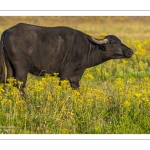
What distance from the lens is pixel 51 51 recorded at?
12422 millimetres

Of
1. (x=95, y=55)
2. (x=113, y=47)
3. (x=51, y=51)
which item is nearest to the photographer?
(x=51, y=51)

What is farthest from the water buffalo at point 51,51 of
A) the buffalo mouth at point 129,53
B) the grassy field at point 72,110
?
the grassy field at point 72,110

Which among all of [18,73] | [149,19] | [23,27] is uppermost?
[149,19]

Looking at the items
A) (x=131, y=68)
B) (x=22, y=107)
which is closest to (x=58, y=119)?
(x=22, y=107)

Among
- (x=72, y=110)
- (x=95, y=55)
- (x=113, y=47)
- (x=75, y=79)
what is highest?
(x=113, y=47)

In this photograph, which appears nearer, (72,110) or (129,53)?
(72,110)

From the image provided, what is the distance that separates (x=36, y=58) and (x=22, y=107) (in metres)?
2.73

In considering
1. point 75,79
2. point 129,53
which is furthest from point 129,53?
point 75,79

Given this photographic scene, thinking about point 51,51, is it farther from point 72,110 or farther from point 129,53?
point 72,110

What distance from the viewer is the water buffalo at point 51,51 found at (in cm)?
1187

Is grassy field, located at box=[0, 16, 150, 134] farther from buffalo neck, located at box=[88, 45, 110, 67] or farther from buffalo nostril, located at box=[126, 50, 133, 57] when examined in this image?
buffalo neck, located at box=[88, 45, 110, 67]

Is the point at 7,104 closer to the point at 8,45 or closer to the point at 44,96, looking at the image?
the point at 44,96
